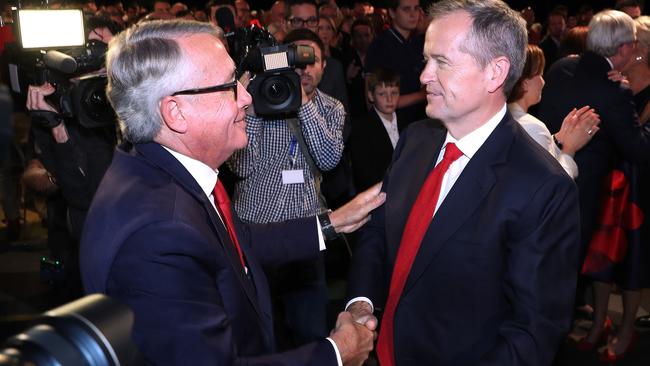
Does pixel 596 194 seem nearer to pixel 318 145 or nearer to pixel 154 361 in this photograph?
pixel 318 145

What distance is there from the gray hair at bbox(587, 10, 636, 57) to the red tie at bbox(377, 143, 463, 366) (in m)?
2.01

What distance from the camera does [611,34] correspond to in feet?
11.7

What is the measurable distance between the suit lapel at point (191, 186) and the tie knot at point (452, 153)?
0.64 metres

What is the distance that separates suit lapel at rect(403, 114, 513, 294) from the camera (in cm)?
181

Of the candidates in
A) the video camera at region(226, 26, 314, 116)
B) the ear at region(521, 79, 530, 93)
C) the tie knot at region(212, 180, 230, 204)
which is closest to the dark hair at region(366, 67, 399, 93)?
the ear at region(521, 79, 530, 93)

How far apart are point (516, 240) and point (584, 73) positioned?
2098 millimetres

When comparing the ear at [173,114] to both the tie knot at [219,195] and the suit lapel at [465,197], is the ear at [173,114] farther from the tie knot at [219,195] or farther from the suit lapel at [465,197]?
the suit lapel at [465,197]

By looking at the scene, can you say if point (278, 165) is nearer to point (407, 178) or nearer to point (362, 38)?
point (407, 178)

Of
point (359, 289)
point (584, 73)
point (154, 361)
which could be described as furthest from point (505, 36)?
point (584, 73)

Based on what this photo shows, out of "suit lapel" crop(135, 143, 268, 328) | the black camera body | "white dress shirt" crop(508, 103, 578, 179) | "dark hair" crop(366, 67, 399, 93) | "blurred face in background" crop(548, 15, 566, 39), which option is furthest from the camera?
"blurred face in background" crop(548, 15, 566, 39)

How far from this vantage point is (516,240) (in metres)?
1.76

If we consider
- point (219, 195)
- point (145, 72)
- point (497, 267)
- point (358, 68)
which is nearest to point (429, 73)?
point (497, 267)

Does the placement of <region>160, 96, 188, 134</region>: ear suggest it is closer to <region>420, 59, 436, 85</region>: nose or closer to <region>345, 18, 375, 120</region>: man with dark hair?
<region>420, 59, 436, 85</region>: nose

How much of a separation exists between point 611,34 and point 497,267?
2230mm
